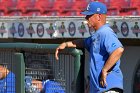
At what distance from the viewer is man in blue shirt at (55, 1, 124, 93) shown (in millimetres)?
4277

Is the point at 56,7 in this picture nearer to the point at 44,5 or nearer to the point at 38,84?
the point at 44,5

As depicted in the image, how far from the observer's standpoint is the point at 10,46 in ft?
17.6

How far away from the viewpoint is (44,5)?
12922 mm

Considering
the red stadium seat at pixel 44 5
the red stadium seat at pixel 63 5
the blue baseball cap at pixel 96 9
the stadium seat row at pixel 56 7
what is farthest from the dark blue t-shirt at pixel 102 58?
the red stadium seat at pixel 44 5

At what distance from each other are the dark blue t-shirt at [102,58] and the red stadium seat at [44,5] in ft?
27.5

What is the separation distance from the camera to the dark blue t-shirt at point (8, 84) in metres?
5.48

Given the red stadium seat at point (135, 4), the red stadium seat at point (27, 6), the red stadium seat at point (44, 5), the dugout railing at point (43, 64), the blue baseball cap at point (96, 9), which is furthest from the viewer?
the red stadium seat at point (27, 6)

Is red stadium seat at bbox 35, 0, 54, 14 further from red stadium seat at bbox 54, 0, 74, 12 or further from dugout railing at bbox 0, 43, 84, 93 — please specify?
dugout railing at bbox 0, 43, 84, 93

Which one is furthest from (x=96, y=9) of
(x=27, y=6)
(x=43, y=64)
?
(x=27, y=6)

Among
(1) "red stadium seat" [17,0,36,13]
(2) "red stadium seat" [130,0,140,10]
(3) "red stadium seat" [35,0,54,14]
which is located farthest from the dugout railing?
(1) "red stadium seat" [17,0,36,13]

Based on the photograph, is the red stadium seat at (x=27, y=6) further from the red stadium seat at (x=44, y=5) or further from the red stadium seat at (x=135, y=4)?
the red stadium seat at (x=135, y=4)

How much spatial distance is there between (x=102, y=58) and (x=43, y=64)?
2.74 feet

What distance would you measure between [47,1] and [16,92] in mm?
7759

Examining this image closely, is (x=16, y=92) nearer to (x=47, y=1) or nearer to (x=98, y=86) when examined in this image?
(x=98, y=86)
